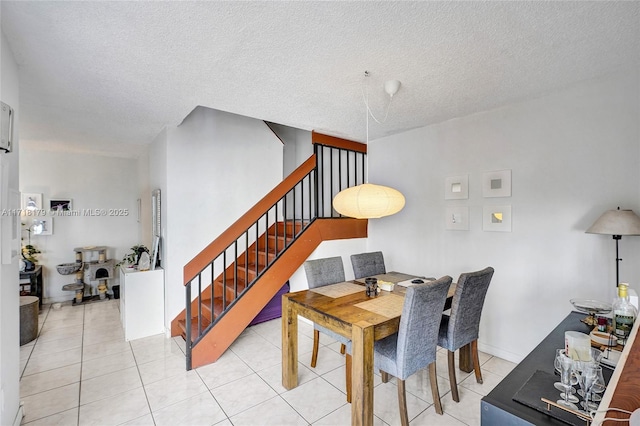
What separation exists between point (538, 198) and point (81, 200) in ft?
21.3

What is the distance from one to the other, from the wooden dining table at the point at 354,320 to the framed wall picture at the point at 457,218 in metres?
0.89

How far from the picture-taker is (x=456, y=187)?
3346 mm

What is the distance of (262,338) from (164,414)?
4.62ft

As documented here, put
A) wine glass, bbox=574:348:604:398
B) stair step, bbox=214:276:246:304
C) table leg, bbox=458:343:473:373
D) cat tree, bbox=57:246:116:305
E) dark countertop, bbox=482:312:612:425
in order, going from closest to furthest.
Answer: dark countertop, bbox=482:312:612:425 < wine glass, bbox=574:348:604:398 < table leg, bbox=458:343:473:373 < stair step, bbox=214:276:246:304 < cat tree, bbox=57:246:116:305

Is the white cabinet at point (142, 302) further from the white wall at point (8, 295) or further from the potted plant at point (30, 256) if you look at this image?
the potted plant at point (30, 256)

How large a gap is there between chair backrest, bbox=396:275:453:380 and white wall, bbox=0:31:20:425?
2.29 m

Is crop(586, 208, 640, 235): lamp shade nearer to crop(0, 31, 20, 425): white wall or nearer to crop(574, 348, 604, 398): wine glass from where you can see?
crop(574, 348, 604, 398): wine glass

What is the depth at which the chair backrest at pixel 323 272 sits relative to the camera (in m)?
2.87

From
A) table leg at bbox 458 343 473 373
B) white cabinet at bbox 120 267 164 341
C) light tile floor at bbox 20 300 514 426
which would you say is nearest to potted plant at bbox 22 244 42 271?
light tile floor at bbox 20 300 514 426

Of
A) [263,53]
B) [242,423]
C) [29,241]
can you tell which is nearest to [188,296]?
[242,423]

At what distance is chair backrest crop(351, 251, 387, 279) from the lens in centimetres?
325

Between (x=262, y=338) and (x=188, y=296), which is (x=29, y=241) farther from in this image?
(x=262, y=338)

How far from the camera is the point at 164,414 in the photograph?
2.15 metres

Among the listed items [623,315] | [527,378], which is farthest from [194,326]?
[623,315]
